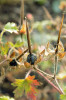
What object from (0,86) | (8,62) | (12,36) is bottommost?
(0,86)

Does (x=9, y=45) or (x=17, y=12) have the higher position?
(x=9, y=45)

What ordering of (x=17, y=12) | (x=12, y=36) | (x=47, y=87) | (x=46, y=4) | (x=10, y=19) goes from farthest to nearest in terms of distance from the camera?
(x=46, y=4) → (x=17, y=12) → (x=10, y=19) → (x=12, y=36) → (x=47, y=87)

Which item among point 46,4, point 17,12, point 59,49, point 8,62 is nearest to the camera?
point 59,49

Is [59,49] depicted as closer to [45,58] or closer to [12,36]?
[45,58]

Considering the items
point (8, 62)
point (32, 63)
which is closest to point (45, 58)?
point (32, 63)

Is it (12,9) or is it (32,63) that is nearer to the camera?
(32,63)

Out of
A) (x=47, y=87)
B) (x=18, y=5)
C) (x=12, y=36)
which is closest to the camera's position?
(x=47, y=87)

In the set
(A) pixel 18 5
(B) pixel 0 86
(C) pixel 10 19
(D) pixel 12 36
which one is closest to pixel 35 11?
(A) pixel 18 5

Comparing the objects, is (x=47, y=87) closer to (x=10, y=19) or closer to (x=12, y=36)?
(x=12, y=36)

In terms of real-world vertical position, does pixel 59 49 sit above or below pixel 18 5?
above
